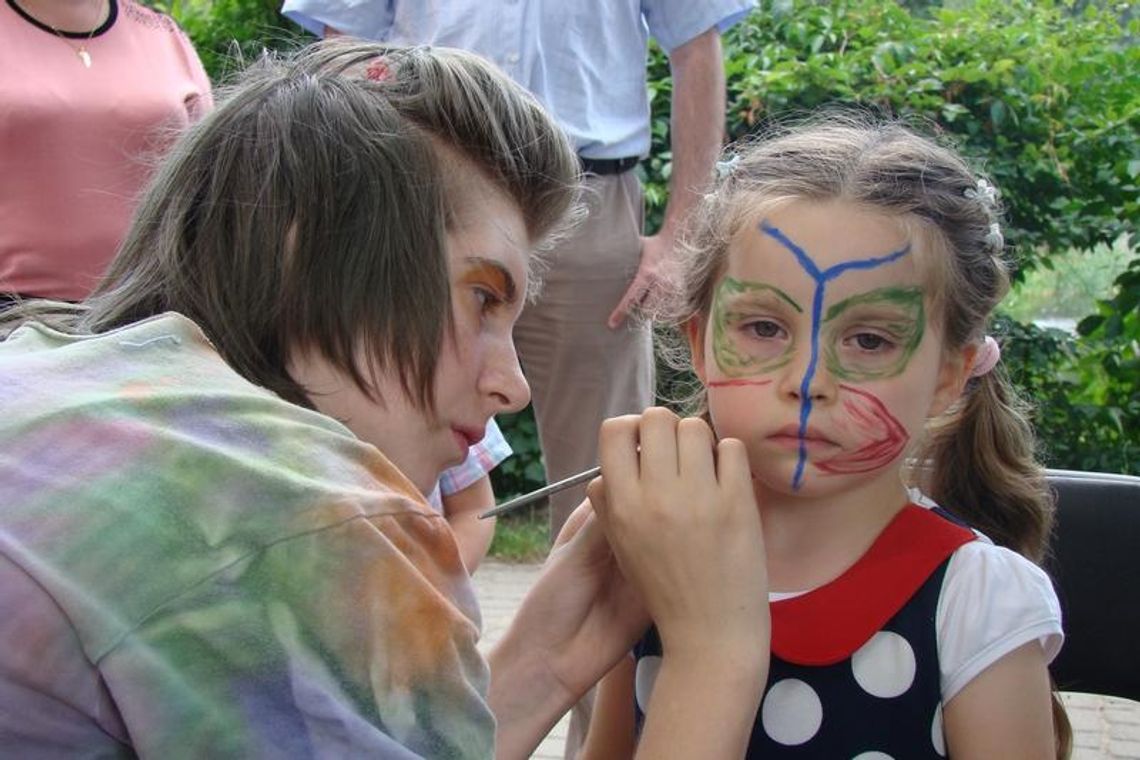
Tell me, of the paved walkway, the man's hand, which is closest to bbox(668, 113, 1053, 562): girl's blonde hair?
the man's hand

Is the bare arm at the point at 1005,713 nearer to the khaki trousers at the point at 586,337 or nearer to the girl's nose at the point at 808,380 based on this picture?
the girl's nose at the point at 808,380

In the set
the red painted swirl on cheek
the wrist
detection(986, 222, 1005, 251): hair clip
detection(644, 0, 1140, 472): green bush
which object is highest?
detection(986, 222, 1005, 251): hair clip

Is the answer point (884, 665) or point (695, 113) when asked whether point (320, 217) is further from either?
point (695, 113)

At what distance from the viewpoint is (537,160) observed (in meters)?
1.38

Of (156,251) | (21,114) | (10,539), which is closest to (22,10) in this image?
(21,114)

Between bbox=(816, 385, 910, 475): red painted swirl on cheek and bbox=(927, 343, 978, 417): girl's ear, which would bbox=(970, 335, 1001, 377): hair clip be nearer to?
bbox=(927, 343, 978, 417): girl's ear

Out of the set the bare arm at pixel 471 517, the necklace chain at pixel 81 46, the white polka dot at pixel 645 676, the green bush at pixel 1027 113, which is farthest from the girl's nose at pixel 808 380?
the green bush at pixel 1027 113

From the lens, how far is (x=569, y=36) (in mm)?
3209

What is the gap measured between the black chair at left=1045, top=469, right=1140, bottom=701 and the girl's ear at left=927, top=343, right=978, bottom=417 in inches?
13.0

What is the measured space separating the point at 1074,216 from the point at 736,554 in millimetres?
4227

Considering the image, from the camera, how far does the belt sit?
126 inches

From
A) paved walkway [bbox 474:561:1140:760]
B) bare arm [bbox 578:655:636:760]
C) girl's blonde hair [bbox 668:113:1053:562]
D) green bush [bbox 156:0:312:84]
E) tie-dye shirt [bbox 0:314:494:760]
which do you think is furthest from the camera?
green bush [bbox 156:0:312:84]

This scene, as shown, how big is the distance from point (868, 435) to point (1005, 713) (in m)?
0.36

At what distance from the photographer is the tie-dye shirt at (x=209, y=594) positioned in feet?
2.72
